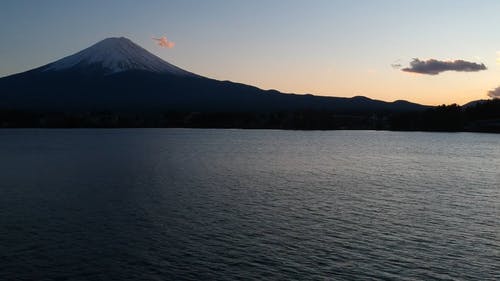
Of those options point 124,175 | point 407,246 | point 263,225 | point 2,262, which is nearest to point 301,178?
point 124,175

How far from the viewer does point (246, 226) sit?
90.8 feet

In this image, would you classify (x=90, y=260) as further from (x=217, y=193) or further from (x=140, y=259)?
(x=217, y=193)

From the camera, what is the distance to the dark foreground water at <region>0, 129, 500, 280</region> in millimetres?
20625

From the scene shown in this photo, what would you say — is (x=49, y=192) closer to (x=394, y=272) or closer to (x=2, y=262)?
(x=2, y=262)

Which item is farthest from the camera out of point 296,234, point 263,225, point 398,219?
point 398,219

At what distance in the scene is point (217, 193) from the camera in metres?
39.6

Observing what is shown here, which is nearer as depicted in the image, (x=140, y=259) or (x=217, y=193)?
(x=140, y=259)

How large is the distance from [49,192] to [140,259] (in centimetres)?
2049

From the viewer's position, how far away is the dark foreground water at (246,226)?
2062 cm

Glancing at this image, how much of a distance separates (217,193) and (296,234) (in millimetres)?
14444

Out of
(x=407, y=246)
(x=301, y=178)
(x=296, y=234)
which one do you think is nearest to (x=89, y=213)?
(x=296, y=234)

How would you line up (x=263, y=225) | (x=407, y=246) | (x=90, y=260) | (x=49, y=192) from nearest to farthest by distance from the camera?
(x=90, y=260) → (x=407, y=246) → (x=263, y=225) → (x=49, y=192)

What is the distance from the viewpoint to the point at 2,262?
21.0 meters

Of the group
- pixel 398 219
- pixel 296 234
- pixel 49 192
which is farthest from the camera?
pixel 49 192
